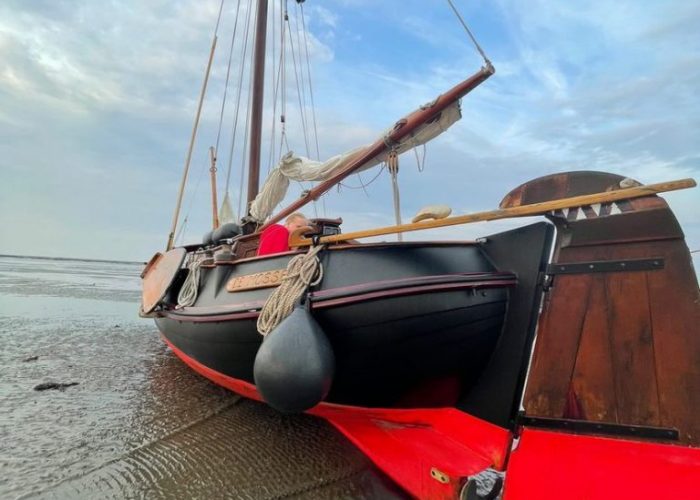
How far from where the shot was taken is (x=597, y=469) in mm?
2227

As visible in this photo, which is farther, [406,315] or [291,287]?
[291,287]

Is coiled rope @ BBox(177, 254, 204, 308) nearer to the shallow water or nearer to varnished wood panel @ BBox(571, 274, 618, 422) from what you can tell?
the shallow water

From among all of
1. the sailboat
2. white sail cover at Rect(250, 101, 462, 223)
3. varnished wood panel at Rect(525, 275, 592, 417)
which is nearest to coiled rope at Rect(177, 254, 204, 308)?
the sailboat

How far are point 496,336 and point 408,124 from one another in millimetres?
3122

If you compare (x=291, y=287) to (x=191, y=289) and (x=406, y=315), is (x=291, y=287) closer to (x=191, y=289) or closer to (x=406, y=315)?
(x=406, y=315)

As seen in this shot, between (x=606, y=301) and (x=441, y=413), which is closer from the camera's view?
(x=606, y=301)

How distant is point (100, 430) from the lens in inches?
158

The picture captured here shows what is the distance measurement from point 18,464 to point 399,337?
10.8 feet

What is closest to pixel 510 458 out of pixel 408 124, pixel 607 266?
pixel 607 266

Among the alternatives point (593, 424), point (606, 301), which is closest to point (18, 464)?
point (593, 424)

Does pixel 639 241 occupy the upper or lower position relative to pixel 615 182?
lower

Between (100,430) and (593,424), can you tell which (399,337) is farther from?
(100,430)

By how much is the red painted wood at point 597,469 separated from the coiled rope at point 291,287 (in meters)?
1.80

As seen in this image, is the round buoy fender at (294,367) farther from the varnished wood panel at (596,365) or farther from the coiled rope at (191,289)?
the coiled rope at (191,289)
